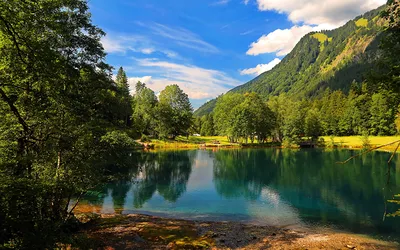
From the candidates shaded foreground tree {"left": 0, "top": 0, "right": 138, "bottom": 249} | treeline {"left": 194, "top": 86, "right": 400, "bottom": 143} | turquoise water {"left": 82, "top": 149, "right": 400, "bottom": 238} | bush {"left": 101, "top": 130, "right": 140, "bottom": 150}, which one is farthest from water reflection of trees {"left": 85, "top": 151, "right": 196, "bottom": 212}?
treeline {"left": 194, "top": 86, "right": 400, "bottom": 143}

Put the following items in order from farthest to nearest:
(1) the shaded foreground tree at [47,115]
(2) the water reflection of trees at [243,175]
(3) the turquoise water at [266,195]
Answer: (2) the water reflection of trees at [243,175] < (3) the turquoise water at [266,195] < (1) the shaded foreground tree at [47,115]

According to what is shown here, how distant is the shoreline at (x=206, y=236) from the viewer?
16312 millimetres

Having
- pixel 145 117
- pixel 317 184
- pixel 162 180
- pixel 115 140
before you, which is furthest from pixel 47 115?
pixel 145 117

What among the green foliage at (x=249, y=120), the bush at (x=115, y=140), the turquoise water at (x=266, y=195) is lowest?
the turquoise water at (x=266, y=195)

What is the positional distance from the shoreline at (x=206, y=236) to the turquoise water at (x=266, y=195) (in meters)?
2.96

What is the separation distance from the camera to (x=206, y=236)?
18.1 m

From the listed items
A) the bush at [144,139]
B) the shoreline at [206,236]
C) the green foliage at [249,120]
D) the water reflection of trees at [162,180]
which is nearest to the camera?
the shoreline at [206,236]

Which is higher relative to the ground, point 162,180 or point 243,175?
point 243,175

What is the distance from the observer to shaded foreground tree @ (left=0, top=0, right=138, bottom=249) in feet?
25.4

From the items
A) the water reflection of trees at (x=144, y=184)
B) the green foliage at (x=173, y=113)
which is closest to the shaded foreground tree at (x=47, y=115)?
the water reflection of trees at (x=144, y=184)

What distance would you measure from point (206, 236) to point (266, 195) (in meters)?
16.2

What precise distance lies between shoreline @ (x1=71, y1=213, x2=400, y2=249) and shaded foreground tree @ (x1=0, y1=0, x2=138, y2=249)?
355 cm

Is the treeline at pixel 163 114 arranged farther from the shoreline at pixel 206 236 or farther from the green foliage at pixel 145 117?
the shoreline at pixel 206 236

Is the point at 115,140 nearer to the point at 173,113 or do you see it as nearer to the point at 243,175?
the point at 243,175
